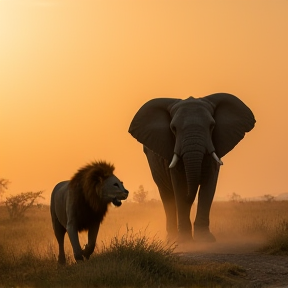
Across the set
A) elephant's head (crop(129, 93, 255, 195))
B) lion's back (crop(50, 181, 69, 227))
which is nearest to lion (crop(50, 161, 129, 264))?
lion's back (crop(50, 181, 69, 227))

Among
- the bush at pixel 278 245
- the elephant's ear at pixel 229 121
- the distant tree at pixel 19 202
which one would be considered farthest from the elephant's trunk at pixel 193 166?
the distant tree at pixel 19 202

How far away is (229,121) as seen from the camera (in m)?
19.5

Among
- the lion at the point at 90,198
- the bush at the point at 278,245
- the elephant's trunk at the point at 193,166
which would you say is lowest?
the bush at the point at 278,245

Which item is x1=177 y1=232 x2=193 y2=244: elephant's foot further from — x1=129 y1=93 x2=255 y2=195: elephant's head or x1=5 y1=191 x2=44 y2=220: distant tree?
x1=5 y1=191 x2=44 y2=220: distant tree

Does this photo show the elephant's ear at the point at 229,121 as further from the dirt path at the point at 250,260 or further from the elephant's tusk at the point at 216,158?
the dirt path at the point at 250,260

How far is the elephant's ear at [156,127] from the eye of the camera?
19.1 m

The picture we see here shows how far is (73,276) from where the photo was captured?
1193 centimetres

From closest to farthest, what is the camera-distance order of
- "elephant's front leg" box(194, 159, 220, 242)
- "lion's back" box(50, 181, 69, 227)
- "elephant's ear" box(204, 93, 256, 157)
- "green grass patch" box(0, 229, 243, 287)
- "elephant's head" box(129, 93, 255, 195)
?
"green grass patch" box(0, 229, 243, 287)
"lion's back" box(50, 181, 69, 227)
"elephant's head" box(129, 93, 255, 195)
"elephant's front leg" box(194, 159, 220, 242)
"elephant's ear" box(204, 93, 256, 157)

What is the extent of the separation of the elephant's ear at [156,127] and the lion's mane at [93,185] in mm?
5169

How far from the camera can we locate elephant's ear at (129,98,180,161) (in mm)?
19094

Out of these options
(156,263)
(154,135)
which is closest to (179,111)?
(154,135)

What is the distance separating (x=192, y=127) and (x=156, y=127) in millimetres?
1586

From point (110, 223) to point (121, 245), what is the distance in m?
13.9

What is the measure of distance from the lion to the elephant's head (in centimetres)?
441
